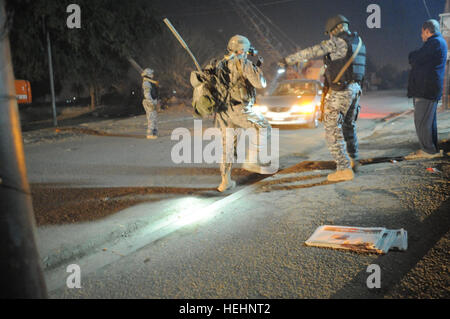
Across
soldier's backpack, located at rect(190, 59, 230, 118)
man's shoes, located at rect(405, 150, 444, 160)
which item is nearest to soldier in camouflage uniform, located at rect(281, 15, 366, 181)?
soldier's backpack, located at rect(190, 59, 230, 118)

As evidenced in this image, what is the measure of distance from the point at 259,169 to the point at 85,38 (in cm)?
1532

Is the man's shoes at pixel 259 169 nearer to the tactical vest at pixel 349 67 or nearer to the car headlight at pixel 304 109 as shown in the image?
the tactical vest at pixel 349 67

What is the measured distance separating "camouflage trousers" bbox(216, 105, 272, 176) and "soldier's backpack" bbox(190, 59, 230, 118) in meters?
0.13

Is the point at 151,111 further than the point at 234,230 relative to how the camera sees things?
Yes

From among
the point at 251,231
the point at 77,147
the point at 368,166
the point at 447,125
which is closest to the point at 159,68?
the point at 77,147

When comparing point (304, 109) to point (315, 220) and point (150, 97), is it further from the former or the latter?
point (315, 220)

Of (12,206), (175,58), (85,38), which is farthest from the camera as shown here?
(175,58)

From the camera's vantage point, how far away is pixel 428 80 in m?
5.47

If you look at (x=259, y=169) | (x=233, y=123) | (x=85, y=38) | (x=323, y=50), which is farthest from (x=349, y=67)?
(x=85, y=38)

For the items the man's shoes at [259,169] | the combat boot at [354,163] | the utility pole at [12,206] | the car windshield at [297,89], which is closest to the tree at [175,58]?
the car windshield at [297,89]

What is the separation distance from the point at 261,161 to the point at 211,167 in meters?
1.16

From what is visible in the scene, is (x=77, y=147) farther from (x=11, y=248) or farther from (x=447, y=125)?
(x=447, y=125)

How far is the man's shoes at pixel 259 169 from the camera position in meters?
5.89

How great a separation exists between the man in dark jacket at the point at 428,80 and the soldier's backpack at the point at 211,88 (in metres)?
3.01
